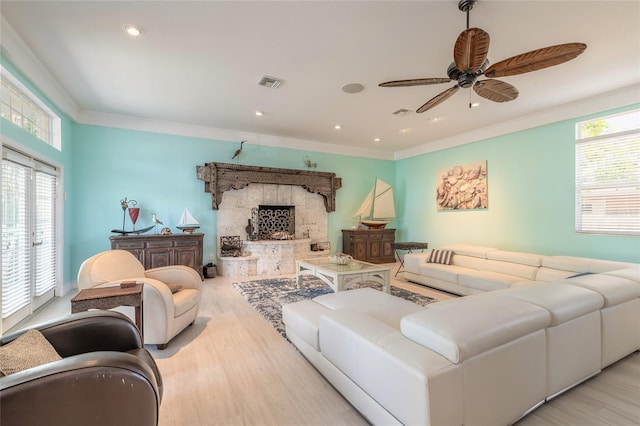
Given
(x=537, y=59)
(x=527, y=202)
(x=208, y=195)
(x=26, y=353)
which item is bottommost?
(x=26, y=353)

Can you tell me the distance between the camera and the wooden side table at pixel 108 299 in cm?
205

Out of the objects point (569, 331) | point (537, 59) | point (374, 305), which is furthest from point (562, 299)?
point (537, 59)

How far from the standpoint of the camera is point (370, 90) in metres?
3.94

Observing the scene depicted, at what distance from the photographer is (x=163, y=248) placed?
4871 millimetres

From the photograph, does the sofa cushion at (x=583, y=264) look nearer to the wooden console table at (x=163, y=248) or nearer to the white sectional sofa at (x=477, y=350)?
the white sectional sofa at (x=477, y=350)

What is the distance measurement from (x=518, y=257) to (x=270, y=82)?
Result: 440 centimetres

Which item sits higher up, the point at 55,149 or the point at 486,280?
the point at 55,149

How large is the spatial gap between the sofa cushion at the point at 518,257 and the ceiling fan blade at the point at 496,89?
8.28 feet

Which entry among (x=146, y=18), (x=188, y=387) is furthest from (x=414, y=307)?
(x=146, y=18)

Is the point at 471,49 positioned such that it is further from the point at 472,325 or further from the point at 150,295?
the point at 150,295

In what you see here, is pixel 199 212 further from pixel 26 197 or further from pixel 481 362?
pixel 481 362

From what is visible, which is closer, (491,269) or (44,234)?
(44,234)

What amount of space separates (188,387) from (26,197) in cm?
315

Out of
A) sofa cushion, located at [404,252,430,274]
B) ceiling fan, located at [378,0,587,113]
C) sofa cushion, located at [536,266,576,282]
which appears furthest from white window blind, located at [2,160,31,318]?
sofa cushion, located at [536,266,576,282]
